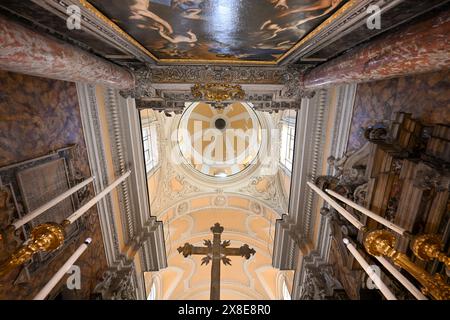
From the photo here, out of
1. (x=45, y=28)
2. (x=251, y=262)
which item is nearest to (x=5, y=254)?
(x=45, y=28)

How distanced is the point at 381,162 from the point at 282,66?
11.9ft

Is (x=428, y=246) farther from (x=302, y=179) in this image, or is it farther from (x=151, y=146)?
(x=151, y=146)

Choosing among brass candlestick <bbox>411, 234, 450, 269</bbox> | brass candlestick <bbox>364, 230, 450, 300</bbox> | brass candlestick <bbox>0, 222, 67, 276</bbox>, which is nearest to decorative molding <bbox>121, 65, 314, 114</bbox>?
brass candlestick <bbox>0, 222, 67, 276</bbox>

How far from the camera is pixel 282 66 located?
6691mm

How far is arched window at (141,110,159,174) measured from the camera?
411 inches

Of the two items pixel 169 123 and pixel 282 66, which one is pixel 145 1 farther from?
pixel 169 123

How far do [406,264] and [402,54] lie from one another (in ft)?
8.56

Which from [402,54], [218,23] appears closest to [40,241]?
[218,23]

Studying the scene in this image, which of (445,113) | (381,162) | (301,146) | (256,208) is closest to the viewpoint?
(445,113)

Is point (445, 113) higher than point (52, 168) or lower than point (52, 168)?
higher

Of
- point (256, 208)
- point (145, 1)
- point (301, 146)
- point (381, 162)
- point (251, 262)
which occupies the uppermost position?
point (145, 1)

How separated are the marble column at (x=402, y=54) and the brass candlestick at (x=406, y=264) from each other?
218 centimetres

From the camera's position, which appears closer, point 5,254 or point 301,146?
point 5,254

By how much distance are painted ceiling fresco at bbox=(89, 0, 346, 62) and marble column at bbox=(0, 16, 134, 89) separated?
33.8 inches
